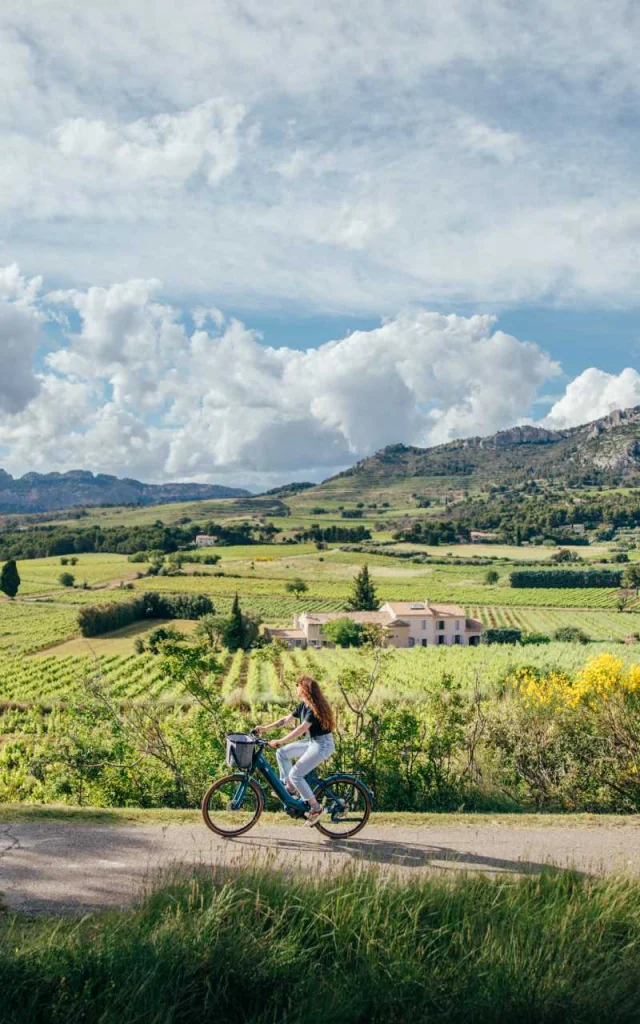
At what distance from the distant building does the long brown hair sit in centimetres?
14972

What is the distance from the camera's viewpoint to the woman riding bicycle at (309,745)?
301 inches

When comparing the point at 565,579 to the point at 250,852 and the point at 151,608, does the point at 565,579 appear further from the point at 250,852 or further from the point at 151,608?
the point at 250,852

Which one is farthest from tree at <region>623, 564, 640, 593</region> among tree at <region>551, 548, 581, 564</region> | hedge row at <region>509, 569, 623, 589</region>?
tree at <region>551, 548, 581, 564</region>

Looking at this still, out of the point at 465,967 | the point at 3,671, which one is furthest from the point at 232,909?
the point at 3,671

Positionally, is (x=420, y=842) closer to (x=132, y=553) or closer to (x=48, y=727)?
(x=48, y=727)

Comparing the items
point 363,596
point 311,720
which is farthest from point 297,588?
point 311,720

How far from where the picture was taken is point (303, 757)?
303 inches

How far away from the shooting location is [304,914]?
5223 millimetres

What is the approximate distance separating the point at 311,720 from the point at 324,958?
2.76 metres

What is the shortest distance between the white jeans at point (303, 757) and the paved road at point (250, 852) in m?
0.59

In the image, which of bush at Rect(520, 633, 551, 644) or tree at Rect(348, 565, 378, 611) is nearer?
bush at Rect(520, 633, 551, 644)

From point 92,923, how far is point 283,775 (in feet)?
9.54

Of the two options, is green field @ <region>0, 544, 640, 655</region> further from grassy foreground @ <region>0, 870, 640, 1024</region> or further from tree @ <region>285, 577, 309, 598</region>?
grassy foreground @ <region>0, 870, 640, 1024</region>

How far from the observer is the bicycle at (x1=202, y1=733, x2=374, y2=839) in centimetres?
775
